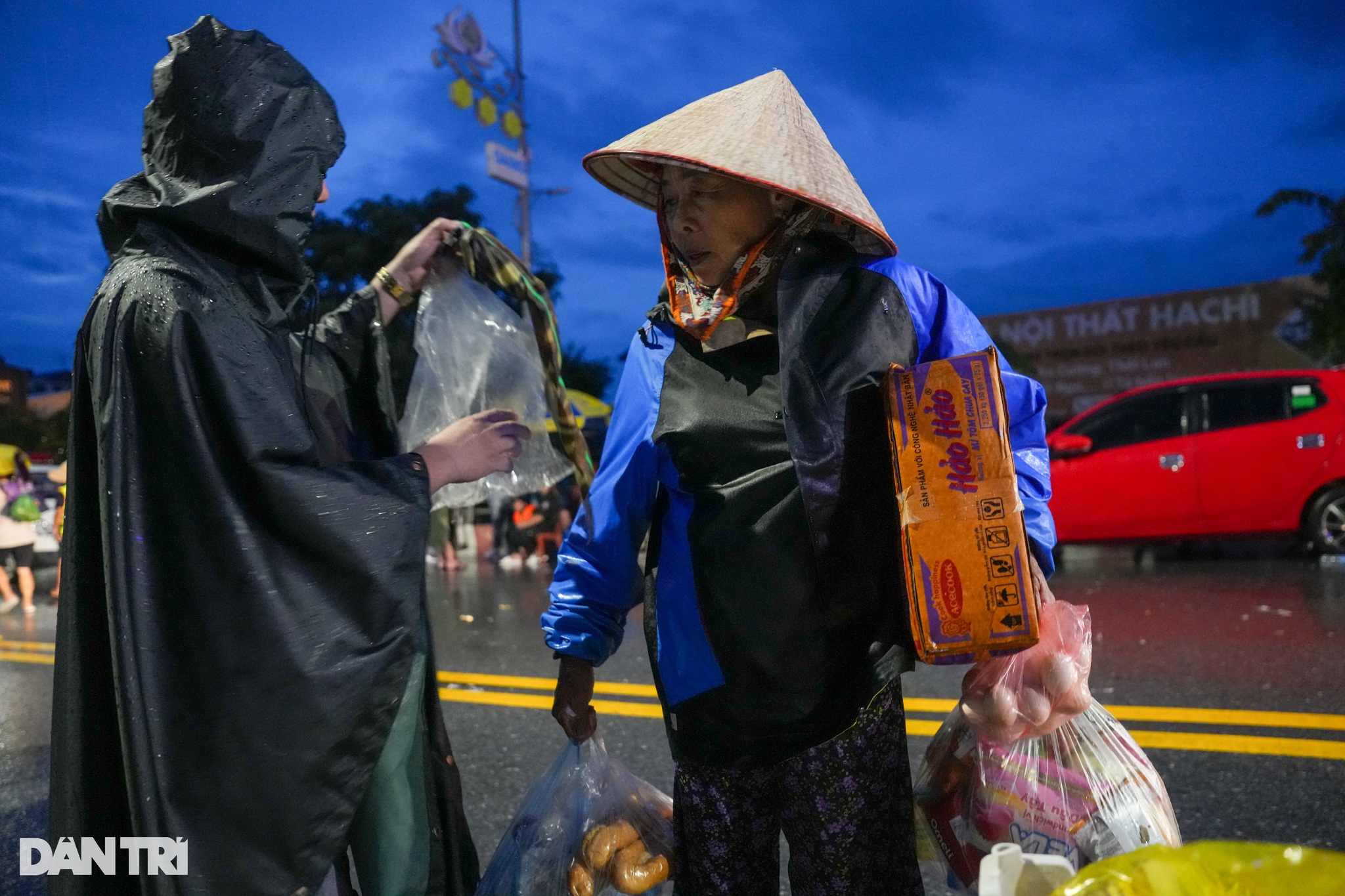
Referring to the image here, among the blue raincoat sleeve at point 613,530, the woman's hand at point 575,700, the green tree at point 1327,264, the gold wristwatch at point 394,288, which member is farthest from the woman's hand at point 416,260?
the green tree at point 1327,264

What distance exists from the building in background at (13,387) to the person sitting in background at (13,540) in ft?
78.4

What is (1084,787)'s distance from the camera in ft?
5.49

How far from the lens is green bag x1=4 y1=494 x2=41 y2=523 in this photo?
10.1 m

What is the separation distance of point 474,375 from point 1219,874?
1.58 m

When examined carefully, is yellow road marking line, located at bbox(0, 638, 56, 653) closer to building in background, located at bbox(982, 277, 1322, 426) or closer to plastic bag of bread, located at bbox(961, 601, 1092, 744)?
plastic bag of bread, located at bbox(961, 601, 1092, 744)

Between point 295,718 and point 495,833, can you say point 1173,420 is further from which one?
point 295,718

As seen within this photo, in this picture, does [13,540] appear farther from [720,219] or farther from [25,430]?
[25,430]

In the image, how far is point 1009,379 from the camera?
69.3 inches

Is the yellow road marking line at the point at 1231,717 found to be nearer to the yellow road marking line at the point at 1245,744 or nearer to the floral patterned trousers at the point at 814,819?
the yellow road marking line at the point at 1245,744

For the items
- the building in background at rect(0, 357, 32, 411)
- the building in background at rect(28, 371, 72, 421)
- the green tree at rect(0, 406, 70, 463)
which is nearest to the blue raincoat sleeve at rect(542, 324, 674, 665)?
the green tree at rect(0, 406, 70, 463)

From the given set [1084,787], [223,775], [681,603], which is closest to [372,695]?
[223,775]

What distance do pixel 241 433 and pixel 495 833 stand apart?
201 cm

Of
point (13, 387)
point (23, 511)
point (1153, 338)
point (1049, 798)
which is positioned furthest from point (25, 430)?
point (1049, 798)

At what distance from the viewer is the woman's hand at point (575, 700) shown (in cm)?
203
